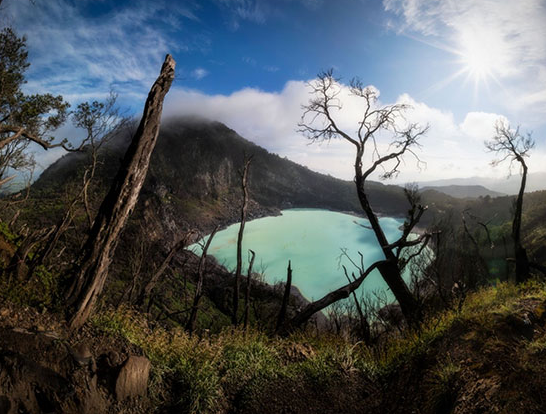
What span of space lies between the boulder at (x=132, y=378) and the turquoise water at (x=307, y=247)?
4915 centimetres

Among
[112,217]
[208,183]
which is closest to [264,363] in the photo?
[112,217]

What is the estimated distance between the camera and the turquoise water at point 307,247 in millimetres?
67469

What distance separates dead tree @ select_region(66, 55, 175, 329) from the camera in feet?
16.4

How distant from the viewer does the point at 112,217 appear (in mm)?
5340

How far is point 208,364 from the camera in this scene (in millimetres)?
4719

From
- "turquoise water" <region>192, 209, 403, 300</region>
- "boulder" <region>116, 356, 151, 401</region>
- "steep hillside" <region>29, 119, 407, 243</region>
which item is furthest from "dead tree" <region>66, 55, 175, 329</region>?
"steep hillside" <region>29, 119, 407, 243</region>

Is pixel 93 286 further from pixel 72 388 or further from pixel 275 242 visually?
pixel 275 242

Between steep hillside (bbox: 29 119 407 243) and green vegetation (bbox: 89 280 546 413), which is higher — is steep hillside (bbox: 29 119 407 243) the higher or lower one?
the higher one

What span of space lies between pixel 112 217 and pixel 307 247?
9404 cm

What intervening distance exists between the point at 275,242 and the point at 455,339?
95682 millimetres

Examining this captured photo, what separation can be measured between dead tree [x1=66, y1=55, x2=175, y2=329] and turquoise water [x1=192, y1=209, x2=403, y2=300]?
1907 inches

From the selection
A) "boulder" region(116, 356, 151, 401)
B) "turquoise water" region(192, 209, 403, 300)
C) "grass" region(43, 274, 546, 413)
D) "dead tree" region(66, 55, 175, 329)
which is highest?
"dead tree" region(66, 55, 175, 329)

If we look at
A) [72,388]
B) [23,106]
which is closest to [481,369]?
[72,388]

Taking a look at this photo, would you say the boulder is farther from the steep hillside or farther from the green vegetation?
the steep hillside
